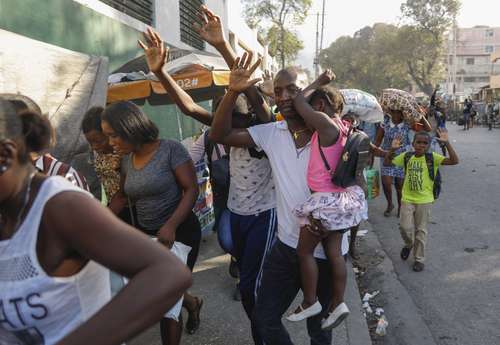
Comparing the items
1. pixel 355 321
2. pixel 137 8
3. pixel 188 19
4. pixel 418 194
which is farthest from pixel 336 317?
pixel 188 19

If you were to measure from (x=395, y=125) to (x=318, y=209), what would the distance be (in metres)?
4.70

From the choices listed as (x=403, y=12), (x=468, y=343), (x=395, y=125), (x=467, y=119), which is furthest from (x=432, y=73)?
(x=468, y=343)

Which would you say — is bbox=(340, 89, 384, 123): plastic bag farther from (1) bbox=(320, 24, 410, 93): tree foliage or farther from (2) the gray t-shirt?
(1) bbox=(320, 24, 410, 93): tree foliage

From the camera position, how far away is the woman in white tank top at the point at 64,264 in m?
1.04

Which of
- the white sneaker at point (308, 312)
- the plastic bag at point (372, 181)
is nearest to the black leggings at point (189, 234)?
the white sneaker at point (308, 312)

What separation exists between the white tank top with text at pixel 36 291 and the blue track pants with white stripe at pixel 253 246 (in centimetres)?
173

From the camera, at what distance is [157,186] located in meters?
2.74

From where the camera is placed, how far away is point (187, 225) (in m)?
2.95

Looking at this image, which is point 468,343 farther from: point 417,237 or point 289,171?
point 289,171

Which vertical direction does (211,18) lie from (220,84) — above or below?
above

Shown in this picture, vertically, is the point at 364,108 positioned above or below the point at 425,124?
above

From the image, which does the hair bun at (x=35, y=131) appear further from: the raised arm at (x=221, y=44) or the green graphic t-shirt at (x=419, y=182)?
the green graphic t-shirt at (x=419, y=182)

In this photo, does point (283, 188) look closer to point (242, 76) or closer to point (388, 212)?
point (242, 76)

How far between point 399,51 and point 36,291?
53120 millimetres
